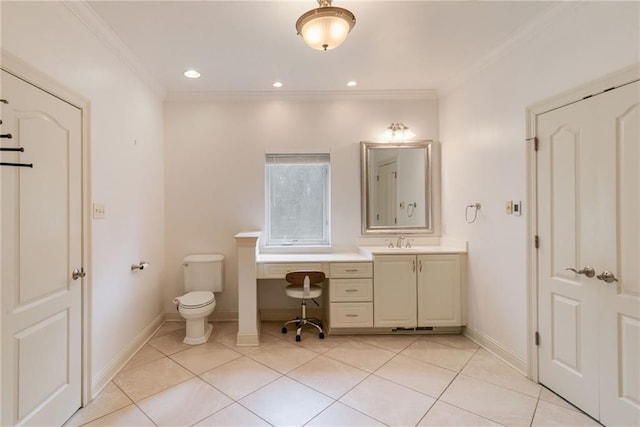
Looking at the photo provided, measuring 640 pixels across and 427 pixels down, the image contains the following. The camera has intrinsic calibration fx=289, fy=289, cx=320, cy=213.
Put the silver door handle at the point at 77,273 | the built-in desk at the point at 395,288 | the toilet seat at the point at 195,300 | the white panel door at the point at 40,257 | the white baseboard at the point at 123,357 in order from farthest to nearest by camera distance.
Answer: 1. the built-in desk at the point at 395,288
2. the toilet seat at the point at 195,300
3. the white baseboard at the point at 123,357
4. the silver door handle at the point at 77,273
5. the white panel door at the point at 40,257

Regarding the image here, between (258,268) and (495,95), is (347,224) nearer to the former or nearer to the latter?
(258,268)

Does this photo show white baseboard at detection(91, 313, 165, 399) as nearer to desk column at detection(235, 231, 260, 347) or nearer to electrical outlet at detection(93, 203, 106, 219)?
desk column at detection(235, 231, 260, 347)

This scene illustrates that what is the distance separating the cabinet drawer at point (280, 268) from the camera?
305cm

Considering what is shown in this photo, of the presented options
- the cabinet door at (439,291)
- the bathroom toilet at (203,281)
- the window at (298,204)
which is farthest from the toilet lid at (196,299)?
the cabinet door at (439,291)

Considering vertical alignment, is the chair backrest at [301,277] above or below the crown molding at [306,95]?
below

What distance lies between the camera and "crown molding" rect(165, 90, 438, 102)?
348cm

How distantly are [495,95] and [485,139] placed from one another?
1.29 feet

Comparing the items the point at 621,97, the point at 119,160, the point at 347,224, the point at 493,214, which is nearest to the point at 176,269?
the point at 119,160

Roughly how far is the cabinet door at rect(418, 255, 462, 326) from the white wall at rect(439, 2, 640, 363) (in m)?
0.15

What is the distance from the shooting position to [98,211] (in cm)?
219

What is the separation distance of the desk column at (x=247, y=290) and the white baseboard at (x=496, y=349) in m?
2.21

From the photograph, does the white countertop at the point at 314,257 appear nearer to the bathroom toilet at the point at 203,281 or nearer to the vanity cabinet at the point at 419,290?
the vanity cabinet at the point at 419,290

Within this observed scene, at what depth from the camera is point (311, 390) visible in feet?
7.07

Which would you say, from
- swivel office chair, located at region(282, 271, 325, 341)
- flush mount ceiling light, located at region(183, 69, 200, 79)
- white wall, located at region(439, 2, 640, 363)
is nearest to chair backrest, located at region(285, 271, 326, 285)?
swivel office chair, located at region(282, 271, 325, 341)
